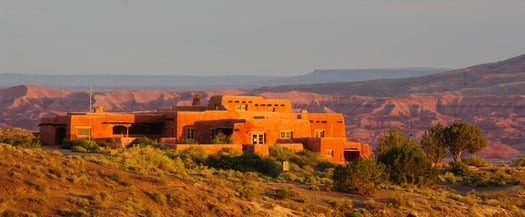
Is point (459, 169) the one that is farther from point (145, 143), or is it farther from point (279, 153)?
point (145, 143)

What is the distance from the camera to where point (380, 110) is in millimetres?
173625

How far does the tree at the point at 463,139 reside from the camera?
67.9m

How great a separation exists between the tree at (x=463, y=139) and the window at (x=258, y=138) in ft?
45.0

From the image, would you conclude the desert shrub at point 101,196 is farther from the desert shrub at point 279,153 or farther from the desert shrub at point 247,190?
the desert shrub at point 279,153

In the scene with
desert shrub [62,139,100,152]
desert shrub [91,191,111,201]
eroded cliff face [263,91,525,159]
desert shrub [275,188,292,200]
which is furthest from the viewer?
eroded cliff face [263,91,525,159]

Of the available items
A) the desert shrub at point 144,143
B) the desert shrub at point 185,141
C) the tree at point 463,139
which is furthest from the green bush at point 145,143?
the tree at point 463,139

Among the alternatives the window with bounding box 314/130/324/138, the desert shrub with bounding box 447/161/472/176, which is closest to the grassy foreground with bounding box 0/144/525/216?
the desert shrub with bounding box 447/161/472/176

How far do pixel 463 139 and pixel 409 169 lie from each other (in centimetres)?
2016

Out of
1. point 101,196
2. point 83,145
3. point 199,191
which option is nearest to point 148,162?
point 199,191

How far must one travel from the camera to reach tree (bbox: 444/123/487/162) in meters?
67.9

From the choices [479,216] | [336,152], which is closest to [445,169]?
[336,152]

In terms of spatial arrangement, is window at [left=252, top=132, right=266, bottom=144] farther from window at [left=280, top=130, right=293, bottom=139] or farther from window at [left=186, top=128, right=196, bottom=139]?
window at [left=186, top=128, right=196, bottom=139]

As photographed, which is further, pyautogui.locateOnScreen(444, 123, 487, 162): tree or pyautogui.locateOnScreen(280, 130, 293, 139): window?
pyautogui.locateOnScreen(444, 123, 487, 162): tree

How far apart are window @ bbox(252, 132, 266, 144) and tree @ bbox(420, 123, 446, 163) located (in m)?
12.0
